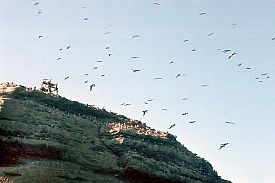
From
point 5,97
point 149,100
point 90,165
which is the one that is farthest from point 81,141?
point 149,100

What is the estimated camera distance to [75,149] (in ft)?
148

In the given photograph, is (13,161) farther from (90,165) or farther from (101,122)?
(101,122)

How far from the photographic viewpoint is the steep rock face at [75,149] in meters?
40.3

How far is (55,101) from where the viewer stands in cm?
5841

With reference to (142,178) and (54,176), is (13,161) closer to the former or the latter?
(54,176)

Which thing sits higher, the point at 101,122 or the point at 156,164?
the point at 101,122

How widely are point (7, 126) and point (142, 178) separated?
17.1 m

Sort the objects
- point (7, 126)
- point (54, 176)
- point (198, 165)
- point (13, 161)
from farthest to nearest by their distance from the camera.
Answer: point (198, 165), point (7, 126), point (13, 161), point (54, 176)

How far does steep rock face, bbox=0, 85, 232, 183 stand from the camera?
40.3 meters

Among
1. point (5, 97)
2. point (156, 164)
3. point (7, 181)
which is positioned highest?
point (5, 97)

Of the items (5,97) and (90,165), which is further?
(5,97)

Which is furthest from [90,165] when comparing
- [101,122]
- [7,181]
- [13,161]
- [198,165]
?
[198,165]

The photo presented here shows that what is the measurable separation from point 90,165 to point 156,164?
9.51 metres

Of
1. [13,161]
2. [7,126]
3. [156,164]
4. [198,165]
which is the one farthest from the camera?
[198,165]
